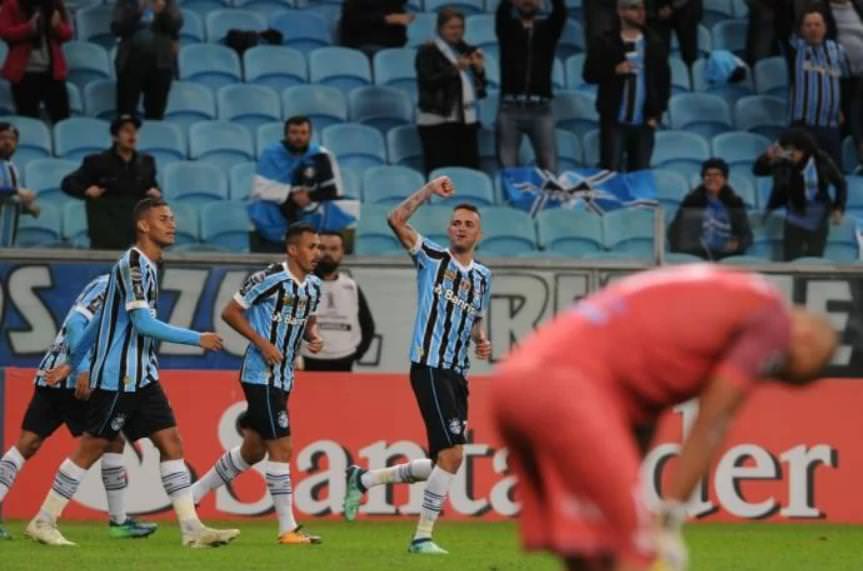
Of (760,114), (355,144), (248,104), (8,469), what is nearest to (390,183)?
(355,144)

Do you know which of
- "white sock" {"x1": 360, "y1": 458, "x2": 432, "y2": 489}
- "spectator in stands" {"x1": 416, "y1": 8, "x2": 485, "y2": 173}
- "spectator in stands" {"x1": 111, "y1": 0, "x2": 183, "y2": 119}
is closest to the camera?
"white sock" {"x1": 360, "y1": 458, "x2": 432, "y2": 489}

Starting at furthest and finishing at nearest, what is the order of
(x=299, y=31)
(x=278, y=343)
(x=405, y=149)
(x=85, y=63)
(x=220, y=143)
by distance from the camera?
(x=299, y=31)
(x=85, y=63)
(x=405, y=149)
(x=220, y=143)
(x=278, y=343)

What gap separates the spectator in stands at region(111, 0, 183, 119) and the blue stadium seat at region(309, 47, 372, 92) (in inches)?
66.9

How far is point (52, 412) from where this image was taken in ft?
42.2

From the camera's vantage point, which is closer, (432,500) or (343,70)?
(432,500)

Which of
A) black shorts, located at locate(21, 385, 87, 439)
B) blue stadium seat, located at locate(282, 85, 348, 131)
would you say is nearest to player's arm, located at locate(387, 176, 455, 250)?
black shorts, located at locate(21, 385, 87, 439)

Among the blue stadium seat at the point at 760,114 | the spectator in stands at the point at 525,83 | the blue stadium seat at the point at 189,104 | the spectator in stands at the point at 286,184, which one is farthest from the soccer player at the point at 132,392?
the blue stadium seat at the point at 760,114

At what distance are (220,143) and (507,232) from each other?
324 centimetres

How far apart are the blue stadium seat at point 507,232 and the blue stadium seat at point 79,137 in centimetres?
370

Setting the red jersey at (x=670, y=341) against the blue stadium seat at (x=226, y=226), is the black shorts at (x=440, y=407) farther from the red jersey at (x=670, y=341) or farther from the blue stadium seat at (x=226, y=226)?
the red jersey at (x=670, y=341)

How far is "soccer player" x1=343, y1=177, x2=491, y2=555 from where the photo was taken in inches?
480

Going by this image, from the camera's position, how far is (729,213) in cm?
1547

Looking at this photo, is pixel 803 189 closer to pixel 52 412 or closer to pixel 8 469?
pixel 52 412

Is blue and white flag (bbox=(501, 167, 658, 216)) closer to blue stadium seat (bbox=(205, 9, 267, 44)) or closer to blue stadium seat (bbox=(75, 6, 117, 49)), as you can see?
blue stadium seat (bbox=(205, 9, 267, 44))
